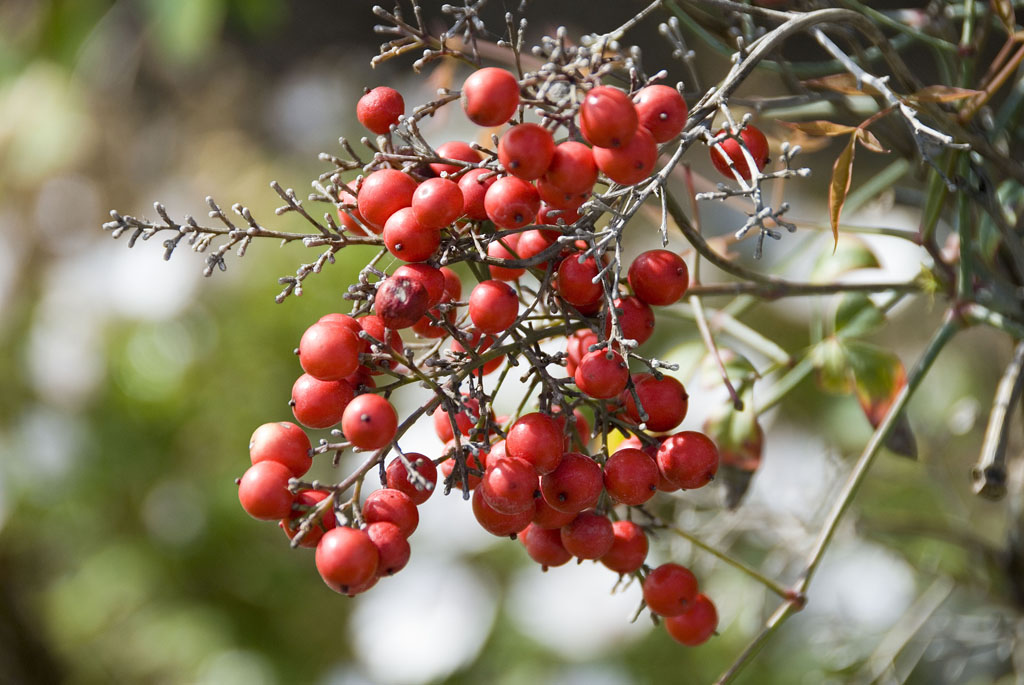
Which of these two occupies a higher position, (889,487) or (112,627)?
(889,487)

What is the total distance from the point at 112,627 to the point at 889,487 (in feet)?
4.07

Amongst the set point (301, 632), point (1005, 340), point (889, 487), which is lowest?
point (301, 632)

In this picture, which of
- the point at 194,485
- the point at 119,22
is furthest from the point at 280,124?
the point at 194,485

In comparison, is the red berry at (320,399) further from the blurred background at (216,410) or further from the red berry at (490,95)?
the blurred background at (216,410)

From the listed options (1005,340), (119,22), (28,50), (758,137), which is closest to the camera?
(758,137)

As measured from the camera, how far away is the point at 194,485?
1.57 metres

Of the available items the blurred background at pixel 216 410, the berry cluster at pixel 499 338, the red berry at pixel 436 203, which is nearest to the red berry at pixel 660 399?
the berry cluster at pixel 499 338

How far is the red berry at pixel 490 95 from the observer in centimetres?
29

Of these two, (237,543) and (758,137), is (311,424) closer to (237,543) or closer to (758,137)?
(758,137)

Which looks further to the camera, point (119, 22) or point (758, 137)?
point (119, 22)

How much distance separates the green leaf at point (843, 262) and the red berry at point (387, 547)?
0.29 metres

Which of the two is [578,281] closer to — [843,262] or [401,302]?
[401,302]

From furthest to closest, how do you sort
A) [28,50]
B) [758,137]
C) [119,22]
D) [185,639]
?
[119,22] → [28,50] → [185,639] → [758,137]

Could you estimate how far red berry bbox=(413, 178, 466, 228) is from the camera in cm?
30
